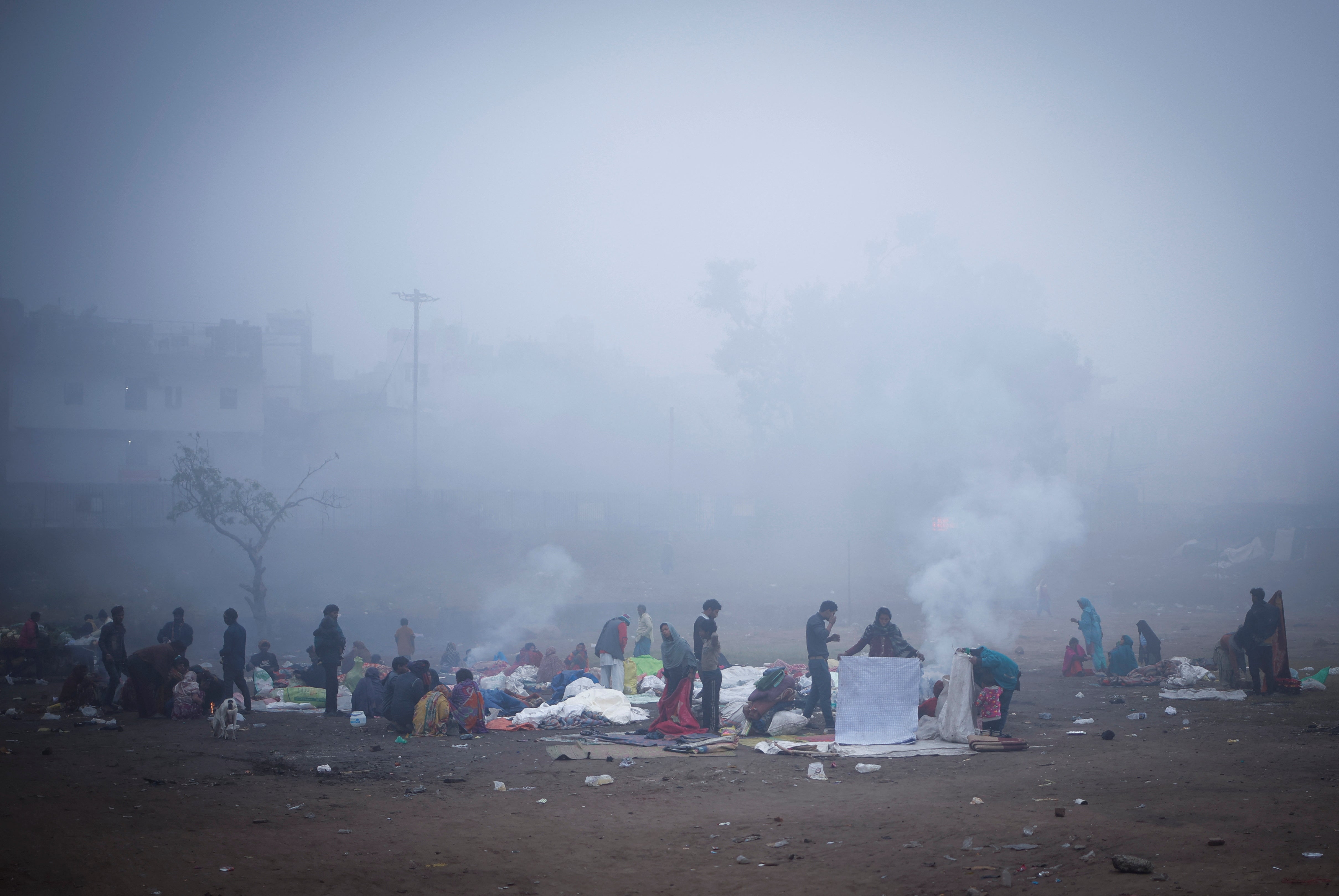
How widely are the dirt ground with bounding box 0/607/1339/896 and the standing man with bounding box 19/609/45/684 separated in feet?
22.0

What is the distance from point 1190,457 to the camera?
175 ft

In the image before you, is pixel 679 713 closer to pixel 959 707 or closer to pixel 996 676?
pixel 959 707

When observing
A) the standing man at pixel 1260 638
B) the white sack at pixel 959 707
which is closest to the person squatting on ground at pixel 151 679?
the white sack at pixel 959 707

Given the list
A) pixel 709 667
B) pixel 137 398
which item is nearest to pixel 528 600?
pixel 709 667

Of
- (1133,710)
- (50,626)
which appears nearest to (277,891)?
(1133,710)

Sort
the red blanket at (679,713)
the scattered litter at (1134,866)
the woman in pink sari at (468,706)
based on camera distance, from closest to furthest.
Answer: the scattered litter at (1134,866), the red blanket at (679,713), the woman in pink sari at (468,706)

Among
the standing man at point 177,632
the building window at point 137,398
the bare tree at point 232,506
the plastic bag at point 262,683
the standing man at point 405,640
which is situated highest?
the building window at point 137,398

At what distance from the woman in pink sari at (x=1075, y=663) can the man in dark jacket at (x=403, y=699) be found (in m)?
12.1

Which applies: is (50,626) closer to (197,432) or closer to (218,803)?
(218,803)

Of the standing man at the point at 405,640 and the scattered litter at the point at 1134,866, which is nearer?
the scattered litter at the point at 1134,866

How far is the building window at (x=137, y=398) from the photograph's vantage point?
4319 cm

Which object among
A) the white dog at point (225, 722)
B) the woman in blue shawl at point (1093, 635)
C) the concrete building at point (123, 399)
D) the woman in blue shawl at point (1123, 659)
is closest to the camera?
the white dog at point (225, 722)

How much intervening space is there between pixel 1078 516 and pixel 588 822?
42.2 m

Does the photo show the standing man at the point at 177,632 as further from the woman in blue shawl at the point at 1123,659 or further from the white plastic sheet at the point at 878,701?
the woman in blue shawl at the point at 1123,659
